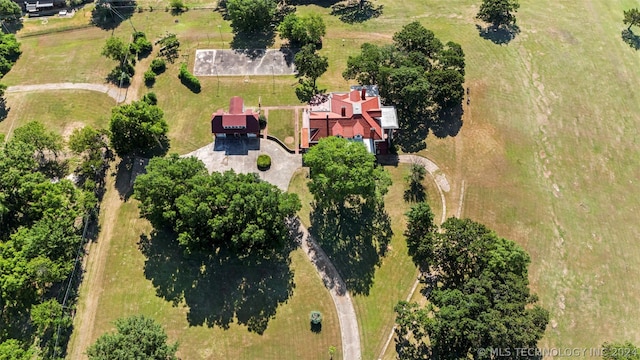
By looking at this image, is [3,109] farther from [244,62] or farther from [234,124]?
[244,62]

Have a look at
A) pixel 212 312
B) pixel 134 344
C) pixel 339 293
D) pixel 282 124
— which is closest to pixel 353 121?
pixel 282 124

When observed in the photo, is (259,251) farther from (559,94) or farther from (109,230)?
(559,94)

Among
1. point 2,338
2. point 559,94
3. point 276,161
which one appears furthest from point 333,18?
point 2,338

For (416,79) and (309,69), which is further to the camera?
(309,69)

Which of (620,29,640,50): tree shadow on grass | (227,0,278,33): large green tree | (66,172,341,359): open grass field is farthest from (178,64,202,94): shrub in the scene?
(620,29,640,50): tree shadow on grass

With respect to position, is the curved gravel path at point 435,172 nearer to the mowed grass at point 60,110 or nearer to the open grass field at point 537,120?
the open grass field at point 537,120
